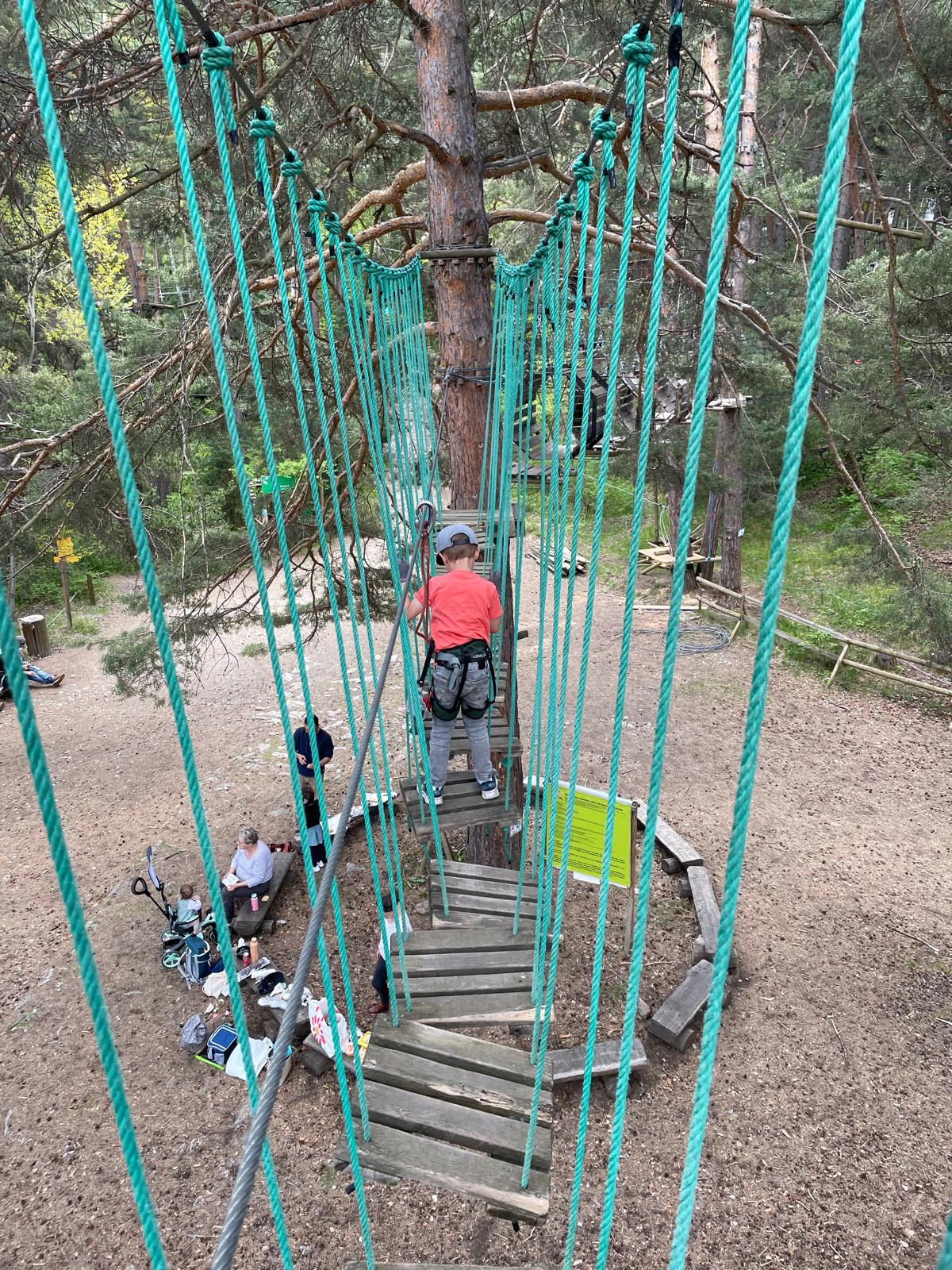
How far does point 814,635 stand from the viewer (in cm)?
821


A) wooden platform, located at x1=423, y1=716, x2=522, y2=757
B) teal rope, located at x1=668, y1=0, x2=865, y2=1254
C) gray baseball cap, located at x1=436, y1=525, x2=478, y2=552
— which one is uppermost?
teal rope, located at x1=668, y1=0, x2=865, y2=1254

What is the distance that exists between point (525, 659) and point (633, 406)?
481cm

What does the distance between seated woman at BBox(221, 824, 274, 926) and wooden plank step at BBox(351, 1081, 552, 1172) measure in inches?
106

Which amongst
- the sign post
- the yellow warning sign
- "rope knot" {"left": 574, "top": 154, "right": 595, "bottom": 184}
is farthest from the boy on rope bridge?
the sign post

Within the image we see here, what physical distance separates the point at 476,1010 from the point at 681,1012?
6.60ft

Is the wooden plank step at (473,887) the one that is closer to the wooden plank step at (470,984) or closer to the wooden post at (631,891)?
the wooden plank step at (470,984)

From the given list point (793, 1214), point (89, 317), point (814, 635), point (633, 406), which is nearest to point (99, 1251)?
point (793, 1214)

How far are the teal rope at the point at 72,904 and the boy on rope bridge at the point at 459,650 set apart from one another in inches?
80.8

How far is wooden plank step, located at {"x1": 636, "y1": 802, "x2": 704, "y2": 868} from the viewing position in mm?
4820

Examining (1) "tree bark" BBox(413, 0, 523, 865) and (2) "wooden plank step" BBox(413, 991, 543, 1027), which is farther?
(1) "tree bark" BBox(413, 0, 523, 865)

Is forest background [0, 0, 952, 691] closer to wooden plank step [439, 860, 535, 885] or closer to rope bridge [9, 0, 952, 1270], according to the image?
rope bridge [9, 0, 952, 1270]

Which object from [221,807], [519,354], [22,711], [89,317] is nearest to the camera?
[22,711]

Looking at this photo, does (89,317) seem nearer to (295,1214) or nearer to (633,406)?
(295,1214)

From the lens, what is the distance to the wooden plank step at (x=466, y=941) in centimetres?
225
